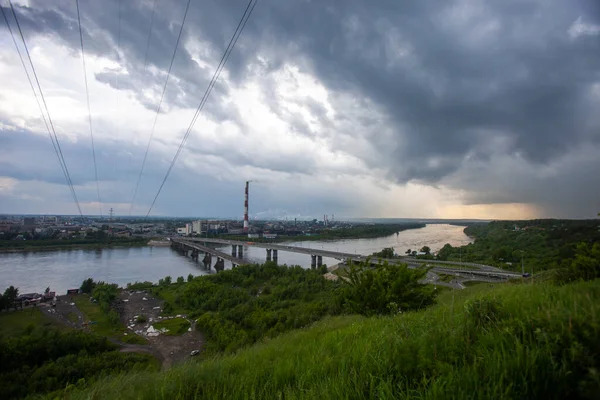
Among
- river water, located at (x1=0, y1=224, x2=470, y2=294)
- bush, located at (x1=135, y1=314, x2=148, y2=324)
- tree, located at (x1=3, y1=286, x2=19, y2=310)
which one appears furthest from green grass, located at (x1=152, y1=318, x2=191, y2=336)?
river water, located at (x1=0, y1=224, x2=470, y2=294)

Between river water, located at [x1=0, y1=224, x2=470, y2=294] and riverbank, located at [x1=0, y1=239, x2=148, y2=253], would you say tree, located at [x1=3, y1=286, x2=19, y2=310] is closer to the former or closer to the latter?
river water, located at [x1=0, y1=224, x2=470, y2=294]

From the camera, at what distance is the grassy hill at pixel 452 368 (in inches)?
48.8

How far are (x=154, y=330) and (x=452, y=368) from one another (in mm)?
19784

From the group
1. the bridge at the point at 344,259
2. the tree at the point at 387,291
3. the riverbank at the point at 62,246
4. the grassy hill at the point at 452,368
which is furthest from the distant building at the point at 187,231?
the grassy hill at the point at 452,368

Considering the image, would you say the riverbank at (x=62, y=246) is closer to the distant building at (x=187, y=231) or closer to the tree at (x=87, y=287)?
the distant building at (x=187, y=231)

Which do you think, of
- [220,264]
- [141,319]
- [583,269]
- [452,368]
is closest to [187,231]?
[220,264]

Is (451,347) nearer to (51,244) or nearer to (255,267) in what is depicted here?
(255,267)

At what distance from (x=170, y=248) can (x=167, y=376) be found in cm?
7358

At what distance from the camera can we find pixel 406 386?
5.17 feet

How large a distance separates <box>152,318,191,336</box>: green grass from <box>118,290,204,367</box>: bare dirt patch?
30 centimetres

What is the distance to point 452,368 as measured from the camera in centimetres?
144

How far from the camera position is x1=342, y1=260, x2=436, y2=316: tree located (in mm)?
6602

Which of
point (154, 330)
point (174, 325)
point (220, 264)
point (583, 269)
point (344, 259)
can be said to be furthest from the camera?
point (220, 264)

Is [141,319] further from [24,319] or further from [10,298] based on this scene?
[10,298]
